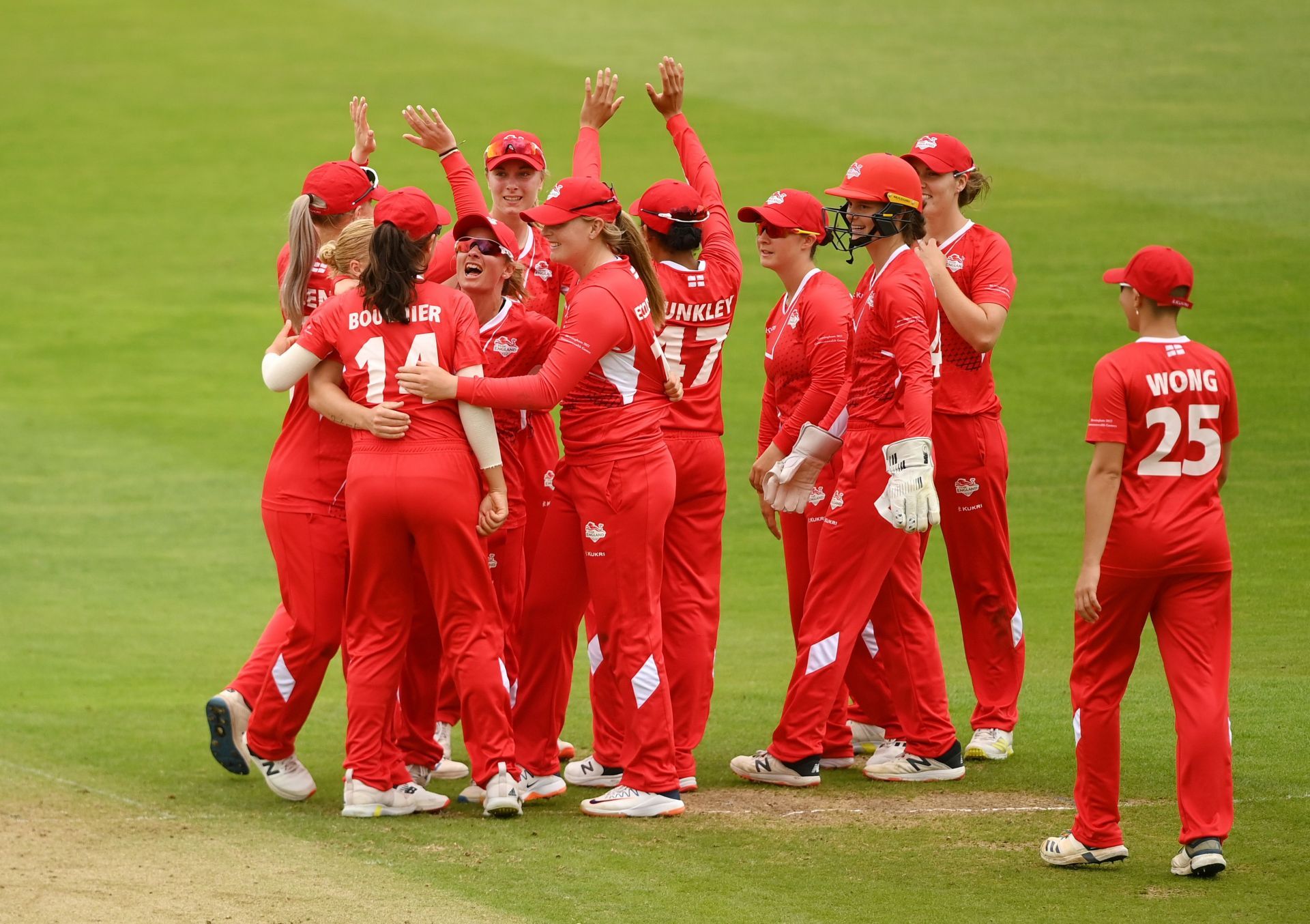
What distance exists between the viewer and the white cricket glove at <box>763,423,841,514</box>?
7.02 meters

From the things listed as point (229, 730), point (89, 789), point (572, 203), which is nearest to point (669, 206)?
point (572, 203)

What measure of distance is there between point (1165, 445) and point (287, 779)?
3536 mm

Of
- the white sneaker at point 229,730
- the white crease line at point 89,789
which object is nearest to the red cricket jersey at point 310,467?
the white sneaker at point 229,730

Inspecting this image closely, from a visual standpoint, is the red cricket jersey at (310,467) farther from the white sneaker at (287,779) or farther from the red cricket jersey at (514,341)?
the white sneaker at (287,779)

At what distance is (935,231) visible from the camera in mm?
7574

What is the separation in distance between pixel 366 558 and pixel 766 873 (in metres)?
1.80

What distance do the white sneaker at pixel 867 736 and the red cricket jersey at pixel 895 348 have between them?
158 cm

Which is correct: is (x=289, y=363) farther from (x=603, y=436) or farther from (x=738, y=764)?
(x=738, y=764)

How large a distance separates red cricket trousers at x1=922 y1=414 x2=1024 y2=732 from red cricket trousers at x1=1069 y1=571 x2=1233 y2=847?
1.59 m

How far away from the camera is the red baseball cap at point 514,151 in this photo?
7523 millimetres

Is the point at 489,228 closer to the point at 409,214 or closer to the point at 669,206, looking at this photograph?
the point at 409,214

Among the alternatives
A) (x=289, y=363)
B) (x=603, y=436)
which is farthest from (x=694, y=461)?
(x=289, y=363)

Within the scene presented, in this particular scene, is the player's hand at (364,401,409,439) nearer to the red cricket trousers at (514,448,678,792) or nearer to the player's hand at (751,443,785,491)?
the red cricket trousers at (514,448,678,792)

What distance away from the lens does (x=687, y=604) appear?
7059mm
